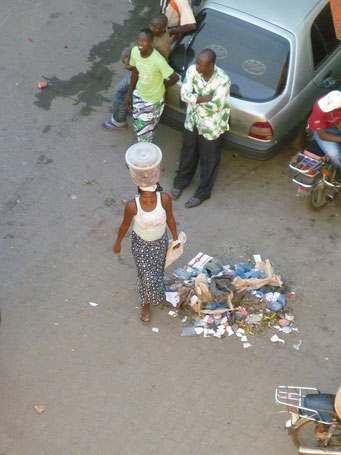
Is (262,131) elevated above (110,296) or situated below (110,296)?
above

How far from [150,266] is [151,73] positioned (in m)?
2.18

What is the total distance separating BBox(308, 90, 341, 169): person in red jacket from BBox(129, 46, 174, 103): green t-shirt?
5.04 feet

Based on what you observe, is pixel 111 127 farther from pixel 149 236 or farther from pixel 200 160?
pixel 149 236

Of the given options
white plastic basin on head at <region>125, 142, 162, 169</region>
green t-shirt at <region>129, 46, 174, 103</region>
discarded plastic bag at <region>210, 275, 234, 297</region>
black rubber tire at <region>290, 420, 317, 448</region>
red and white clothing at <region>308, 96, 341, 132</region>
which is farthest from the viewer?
green t-shirt at <region>129, 46, 174, 103</region>

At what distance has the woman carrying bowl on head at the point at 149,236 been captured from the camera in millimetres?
5141

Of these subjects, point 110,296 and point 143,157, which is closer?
point 143,157

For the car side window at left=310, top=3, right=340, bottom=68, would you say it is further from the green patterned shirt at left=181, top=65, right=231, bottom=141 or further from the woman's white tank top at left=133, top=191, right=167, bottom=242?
the woman's white tank top at left=133, top=191, right=167, bottom=242

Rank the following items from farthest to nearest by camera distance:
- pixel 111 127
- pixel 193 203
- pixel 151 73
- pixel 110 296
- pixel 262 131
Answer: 1. pixel 111 127
2. pixel 193 203
3. pixel 262 131
4. pixel 151 73
5. pixel 110 296

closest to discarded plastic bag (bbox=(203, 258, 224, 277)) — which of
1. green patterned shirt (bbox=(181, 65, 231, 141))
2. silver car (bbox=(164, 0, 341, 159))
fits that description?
green patterned shirt (bbox=(181, 65, 231, 141))

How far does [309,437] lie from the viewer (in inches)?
196

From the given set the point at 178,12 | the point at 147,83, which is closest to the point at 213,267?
the point at 147,83

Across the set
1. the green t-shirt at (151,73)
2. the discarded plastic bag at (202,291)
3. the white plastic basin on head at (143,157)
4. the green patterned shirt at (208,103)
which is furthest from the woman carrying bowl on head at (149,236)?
the green t-shirt at (151,73)

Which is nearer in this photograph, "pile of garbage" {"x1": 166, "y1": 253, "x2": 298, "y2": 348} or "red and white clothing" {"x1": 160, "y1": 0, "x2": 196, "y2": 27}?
"pile of garbage" {"x1": 166, "y1": 253, "x2": 298, "y2": 348}

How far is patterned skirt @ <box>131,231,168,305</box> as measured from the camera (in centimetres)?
537
